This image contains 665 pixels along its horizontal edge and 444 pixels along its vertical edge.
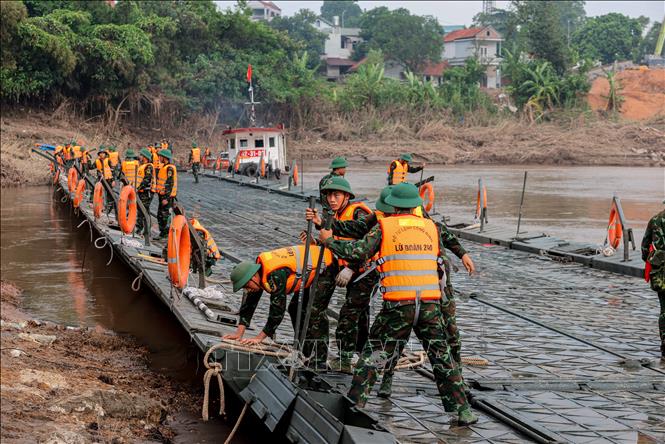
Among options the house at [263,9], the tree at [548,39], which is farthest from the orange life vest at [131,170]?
the house at [263,9]

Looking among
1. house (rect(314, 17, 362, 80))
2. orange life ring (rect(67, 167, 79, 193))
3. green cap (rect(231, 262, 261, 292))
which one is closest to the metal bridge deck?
green cap (rect(231, 262, 261, 292))

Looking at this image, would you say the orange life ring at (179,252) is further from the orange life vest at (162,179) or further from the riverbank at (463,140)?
the riverbank at (463,140)

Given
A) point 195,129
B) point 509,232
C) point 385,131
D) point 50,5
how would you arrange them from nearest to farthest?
point 509,232 → point 50,5 → point 195,129 → point 385,131

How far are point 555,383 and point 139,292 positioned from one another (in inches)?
319

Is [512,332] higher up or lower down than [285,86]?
lower down

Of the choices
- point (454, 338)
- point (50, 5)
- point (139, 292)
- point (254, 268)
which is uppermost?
point (50, 5)

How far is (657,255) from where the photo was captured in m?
8.77

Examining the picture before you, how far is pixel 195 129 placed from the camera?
5403 centimetres

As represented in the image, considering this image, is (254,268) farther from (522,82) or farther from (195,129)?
(522,82)

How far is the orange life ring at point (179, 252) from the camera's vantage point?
10.4 m

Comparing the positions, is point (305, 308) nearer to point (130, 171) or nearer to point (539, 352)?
point (539, 352)

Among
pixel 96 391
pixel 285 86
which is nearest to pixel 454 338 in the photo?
pixel 96 391

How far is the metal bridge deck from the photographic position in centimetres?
675

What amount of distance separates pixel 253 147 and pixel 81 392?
30.1 meters
